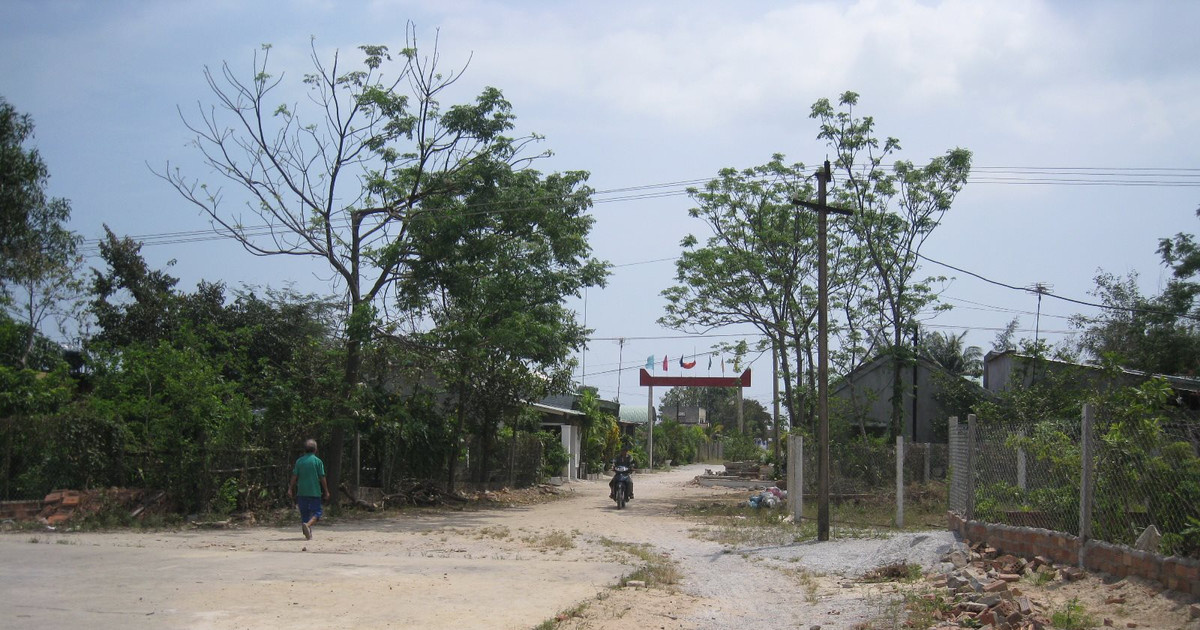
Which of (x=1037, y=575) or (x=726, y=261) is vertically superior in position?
(x=726, y=261)

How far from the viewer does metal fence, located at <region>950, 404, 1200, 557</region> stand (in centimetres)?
823

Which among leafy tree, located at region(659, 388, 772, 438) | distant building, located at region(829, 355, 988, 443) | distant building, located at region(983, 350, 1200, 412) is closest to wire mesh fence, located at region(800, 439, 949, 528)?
distant building, located at region(829, 355, 988, 443)

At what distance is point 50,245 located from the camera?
29406mm

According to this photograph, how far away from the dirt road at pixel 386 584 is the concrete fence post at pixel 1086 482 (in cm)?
213

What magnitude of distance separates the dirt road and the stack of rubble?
0.87 meters

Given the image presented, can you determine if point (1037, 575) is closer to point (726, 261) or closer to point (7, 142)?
point (726, 261)

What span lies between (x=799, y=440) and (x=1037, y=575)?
40.0 feet

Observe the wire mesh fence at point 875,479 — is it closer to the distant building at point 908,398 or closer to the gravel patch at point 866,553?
A: the distant building at point 908,398

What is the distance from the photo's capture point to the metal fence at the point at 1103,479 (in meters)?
8.23

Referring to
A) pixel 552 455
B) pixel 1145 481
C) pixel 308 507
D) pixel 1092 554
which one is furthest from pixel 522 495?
pixel 1145 481

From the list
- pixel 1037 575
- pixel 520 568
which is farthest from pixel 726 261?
pixel 1037 575

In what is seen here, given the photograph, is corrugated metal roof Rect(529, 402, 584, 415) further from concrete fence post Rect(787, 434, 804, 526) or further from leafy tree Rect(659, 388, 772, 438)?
leafy tree Rect(659, 388, 772, 438)

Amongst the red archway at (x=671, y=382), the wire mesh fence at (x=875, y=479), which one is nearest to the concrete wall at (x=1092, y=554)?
the wire mesh fence at (x=875, y=479)

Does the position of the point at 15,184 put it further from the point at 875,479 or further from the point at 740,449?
the point at 740,449
